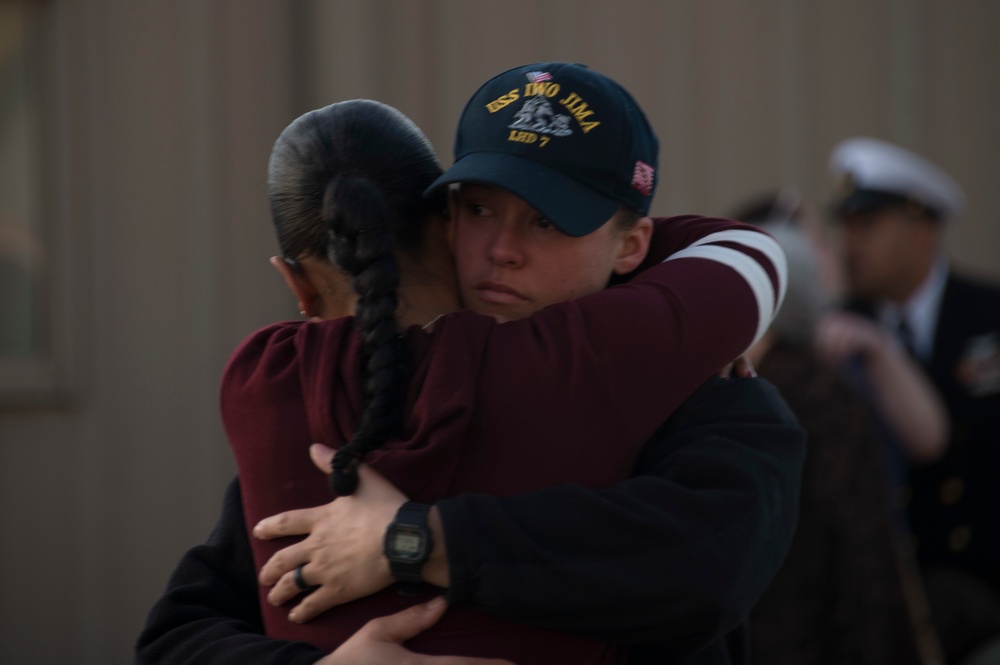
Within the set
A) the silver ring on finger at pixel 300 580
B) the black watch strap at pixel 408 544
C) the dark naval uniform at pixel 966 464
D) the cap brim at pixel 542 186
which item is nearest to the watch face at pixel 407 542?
the black watch strap at pixel 408 544

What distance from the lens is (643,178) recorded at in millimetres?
1667

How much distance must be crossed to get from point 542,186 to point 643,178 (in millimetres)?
185

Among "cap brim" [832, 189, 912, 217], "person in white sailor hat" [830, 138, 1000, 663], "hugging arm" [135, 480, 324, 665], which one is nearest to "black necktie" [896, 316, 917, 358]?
"person in white sailor hat" [830, 138, 1000, 663]

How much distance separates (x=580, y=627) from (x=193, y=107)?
135 inches

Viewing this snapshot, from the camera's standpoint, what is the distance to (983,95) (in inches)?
203

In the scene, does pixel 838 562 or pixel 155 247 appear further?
pixel 155 247

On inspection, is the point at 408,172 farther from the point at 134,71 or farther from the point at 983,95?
the point at 983,95

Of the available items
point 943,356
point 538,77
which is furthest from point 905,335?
point 538,77

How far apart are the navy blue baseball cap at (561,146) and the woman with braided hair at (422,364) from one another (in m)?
0.02

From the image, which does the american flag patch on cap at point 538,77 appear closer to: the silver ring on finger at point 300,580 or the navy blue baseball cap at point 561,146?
the navy blue baseball cap at point 561,146

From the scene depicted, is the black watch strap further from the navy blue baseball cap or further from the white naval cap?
the white naval cap

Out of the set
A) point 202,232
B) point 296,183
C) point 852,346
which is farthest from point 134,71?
point 296,183

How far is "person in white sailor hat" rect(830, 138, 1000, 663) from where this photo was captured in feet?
11.6

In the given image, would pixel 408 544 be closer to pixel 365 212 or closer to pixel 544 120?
pixel 365 212
